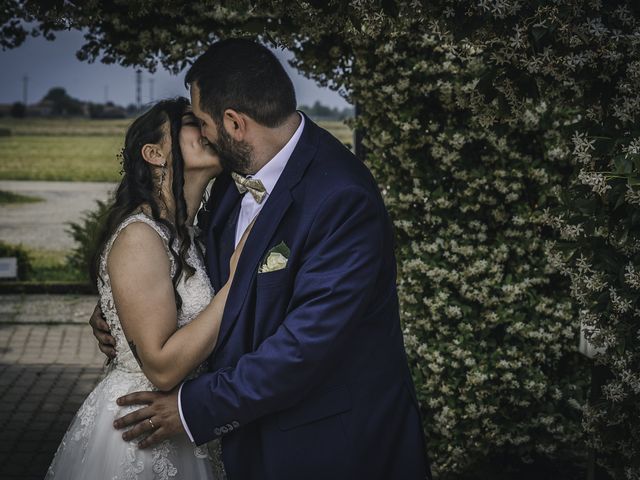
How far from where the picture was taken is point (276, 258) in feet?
8.28

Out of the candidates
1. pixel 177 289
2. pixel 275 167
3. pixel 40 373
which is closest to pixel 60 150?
pixel 40 373

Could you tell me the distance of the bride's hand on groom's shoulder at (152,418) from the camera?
2.69 metres

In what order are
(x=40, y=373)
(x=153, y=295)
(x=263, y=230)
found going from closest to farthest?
(x=263, y=230), (x=153, y=295), (x=40, y=373)

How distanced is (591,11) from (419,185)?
2.39 metres

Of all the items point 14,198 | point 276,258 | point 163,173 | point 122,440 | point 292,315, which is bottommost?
point 14,198

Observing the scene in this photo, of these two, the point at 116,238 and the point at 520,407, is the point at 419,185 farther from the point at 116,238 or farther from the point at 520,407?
the point at 116,238

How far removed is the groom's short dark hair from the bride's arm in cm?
44

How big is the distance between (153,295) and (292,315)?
21.4 inches

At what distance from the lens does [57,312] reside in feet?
31.6

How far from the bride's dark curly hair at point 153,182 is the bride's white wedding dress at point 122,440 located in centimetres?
4

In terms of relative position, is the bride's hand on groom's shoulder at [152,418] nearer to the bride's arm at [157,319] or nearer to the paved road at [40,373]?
the bride's arm at [157,319]

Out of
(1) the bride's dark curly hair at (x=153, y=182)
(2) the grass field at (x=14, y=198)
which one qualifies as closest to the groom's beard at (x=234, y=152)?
(1) the bride's dark curly hair at (x=153, y=182)

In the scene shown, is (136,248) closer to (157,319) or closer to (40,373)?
(157,319)

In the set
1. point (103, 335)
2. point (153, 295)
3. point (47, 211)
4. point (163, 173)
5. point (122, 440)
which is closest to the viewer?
point (153, 295)
